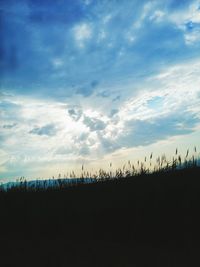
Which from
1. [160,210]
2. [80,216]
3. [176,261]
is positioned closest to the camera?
[176,261]

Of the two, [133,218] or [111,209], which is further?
[111,209]

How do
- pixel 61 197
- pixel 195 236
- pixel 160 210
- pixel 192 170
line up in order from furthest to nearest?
pixel 61 197 → pixel 192 170 → pixel 160 210 → pixel 195 236

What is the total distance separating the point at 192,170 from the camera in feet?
26.6

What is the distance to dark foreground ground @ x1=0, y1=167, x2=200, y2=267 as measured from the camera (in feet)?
16.4

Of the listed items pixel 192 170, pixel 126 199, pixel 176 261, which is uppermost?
pixel 192 170

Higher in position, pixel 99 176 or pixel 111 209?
pixel 99 176

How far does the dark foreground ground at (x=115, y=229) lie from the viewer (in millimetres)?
4996

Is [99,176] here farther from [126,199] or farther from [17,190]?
[126,199]

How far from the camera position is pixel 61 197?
28.4 ft

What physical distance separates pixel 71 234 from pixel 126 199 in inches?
55.0

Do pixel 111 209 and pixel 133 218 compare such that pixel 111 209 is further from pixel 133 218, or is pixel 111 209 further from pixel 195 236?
pixel 195 236

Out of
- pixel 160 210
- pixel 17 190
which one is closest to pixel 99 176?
pixel 17 190

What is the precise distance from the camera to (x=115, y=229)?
619 centimetres

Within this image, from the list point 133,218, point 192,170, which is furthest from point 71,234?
point 192,170
